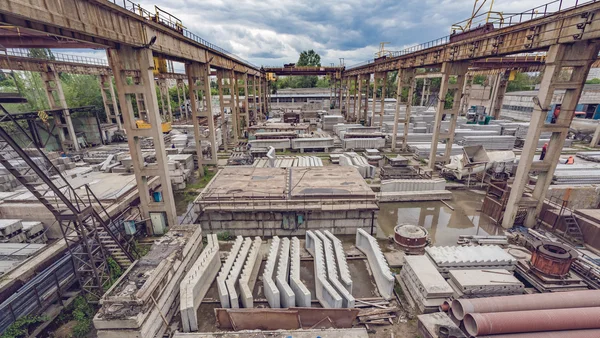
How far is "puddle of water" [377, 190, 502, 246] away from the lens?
15.5 m

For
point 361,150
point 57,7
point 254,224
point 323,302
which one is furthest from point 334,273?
point 361,150

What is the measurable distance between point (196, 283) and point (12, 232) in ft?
34.0

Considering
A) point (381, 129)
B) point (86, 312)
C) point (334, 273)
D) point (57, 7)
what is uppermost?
point (57, 7)

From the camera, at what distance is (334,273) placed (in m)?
10.8

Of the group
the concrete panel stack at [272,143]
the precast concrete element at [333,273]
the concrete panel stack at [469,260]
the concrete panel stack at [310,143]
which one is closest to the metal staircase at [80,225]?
the precast concrete element at [333,273]

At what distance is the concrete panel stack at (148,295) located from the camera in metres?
8.13

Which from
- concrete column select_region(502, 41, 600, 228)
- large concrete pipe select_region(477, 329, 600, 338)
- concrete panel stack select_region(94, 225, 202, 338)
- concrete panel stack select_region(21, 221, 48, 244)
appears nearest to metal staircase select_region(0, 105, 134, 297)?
concrete panel stack select_region(21, 221, 48, 244)

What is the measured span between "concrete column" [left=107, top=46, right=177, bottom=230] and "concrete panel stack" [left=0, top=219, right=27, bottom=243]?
5386 millimetres

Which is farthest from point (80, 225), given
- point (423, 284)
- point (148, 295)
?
point (423, 284)

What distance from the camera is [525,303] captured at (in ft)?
28.1

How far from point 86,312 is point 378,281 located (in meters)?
11.9

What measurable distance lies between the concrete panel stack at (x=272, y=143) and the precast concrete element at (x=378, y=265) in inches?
742

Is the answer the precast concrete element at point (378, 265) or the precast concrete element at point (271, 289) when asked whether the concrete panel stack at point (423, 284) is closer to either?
the precast concrete element at point (378, 265)

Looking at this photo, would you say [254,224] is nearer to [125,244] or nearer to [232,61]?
[125,244]
